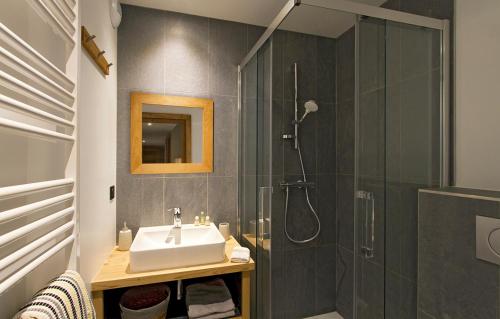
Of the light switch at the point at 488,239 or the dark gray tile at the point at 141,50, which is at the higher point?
the dark gray tile at the point at 141,50

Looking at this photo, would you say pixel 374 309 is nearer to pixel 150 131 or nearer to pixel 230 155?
pixel 230 155

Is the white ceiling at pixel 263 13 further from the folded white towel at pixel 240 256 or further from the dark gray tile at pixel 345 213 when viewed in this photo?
the folded white towel at pixel 240 256

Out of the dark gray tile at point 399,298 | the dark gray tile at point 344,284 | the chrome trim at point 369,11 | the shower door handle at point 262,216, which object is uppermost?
the chrome trim at point 369,11

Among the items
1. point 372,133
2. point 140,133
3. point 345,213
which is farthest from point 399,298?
point 140,133

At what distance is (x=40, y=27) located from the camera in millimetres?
765

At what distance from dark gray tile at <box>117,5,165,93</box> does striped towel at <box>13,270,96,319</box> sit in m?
1.48

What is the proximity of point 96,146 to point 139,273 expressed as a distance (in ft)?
2.42

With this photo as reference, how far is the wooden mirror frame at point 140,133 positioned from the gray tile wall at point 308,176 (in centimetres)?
63

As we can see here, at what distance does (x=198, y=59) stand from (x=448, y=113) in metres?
1.74

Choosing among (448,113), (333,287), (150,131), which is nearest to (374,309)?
(333,287)

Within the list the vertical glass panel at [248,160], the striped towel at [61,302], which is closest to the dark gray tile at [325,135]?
the vertical glass panel at [248,160]

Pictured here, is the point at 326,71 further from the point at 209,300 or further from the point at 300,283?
the point at 209,300

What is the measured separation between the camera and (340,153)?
2020 mm

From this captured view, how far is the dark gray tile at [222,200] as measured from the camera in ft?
6.89
